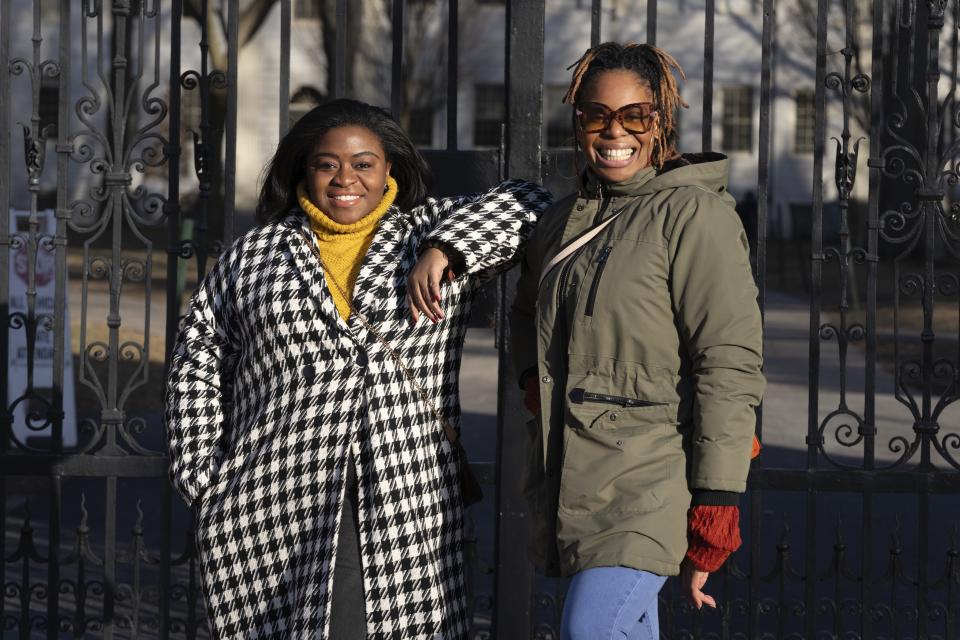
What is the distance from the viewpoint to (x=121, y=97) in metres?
5.16

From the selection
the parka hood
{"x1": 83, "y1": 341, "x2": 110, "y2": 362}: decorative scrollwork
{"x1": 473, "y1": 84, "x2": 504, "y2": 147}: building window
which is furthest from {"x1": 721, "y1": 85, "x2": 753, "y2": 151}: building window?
the parka hood

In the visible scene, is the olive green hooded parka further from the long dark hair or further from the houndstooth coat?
the long dark hair

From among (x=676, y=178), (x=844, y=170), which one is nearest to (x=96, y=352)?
(x=676, y=178)

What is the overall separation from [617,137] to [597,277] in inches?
14.8

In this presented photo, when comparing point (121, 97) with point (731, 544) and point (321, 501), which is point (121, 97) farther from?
point (731, 544)

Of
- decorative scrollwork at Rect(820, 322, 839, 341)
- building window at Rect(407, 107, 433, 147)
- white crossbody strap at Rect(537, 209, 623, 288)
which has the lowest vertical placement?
decorative scrollwork at Rect(820, 322, 839, 341)

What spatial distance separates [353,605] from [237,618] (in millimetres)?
339

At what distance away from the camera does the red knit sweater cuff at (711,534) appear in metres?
3.18

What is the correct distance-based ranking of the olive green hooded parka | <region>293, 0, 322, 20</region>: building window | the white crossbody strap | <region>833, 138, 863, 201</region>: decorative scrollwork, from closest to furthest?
the olive green hooded parka, the white crossbody strap, <region>833, 138, 863, 201</region>: decorative scrollwork, <region>293, 0, 322, 20</region>: building window

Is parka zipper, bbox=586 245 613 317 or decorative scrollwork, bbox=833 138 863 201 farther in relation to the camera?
decorative scrollwork, bbox=833 138 863 201

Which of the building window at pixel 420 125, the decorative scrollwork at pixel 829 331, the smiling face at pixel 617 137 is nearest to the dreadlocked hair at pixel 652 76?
the smiling face at pixel 617 137

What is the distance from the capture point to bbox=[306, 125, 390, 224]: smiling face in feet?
12.2

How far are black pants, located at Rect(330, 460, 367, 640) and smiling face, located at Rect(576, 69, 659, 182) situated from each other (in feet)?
3.34

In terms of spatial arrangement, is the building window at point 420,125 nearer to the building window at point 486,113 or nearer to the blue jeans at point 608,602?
the building window at point 486,113
